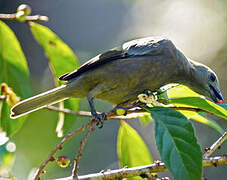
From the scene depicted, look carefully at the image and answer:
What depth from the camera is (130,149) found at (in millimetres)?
3760

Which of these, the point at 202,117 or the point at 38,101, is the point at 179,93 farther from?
the point at 38,101

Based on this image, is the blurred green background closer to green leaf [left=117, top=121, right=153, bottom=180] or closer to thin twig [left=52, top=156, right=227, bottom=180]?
green leaf [left=117, top=121, right=153, bottom=180]

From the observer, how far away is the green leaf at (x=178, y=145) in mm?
2361

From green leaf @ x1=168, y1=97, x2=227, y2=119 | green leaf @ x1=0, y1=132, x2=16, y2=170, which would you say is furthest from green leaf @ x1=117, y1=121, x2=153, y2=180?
green leaf @ x1=0, y1=132, x2=16, y2=170

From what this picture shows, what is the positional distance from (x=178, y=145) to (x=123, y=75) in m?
1.55

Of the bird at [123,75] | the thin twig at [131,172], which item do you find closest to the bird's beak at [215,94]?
the bird at [123,75]

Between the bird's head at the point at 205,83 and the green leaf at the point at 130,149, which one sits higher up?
the bird's head at the point at 205,83

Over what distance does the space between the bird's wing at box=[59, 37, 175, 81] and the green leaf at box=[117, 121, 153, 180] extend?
2.41 feet

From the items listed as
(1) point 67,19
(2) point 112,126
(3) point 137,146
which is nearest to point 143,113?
(3) point 137,146

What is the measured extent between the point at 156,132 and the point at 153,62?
5.08ft

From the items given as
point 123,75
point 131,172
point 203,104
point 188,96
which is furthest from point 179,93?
point 131,172

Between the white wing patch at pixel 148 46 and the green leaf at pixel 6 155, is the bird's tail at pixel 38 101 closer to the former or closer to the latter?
the green leaf at pixel 6 155

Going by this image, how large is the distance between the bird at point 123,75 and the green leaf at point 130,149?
340 mm

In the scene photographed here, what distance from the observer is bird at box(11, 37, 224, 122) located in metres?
3.91
